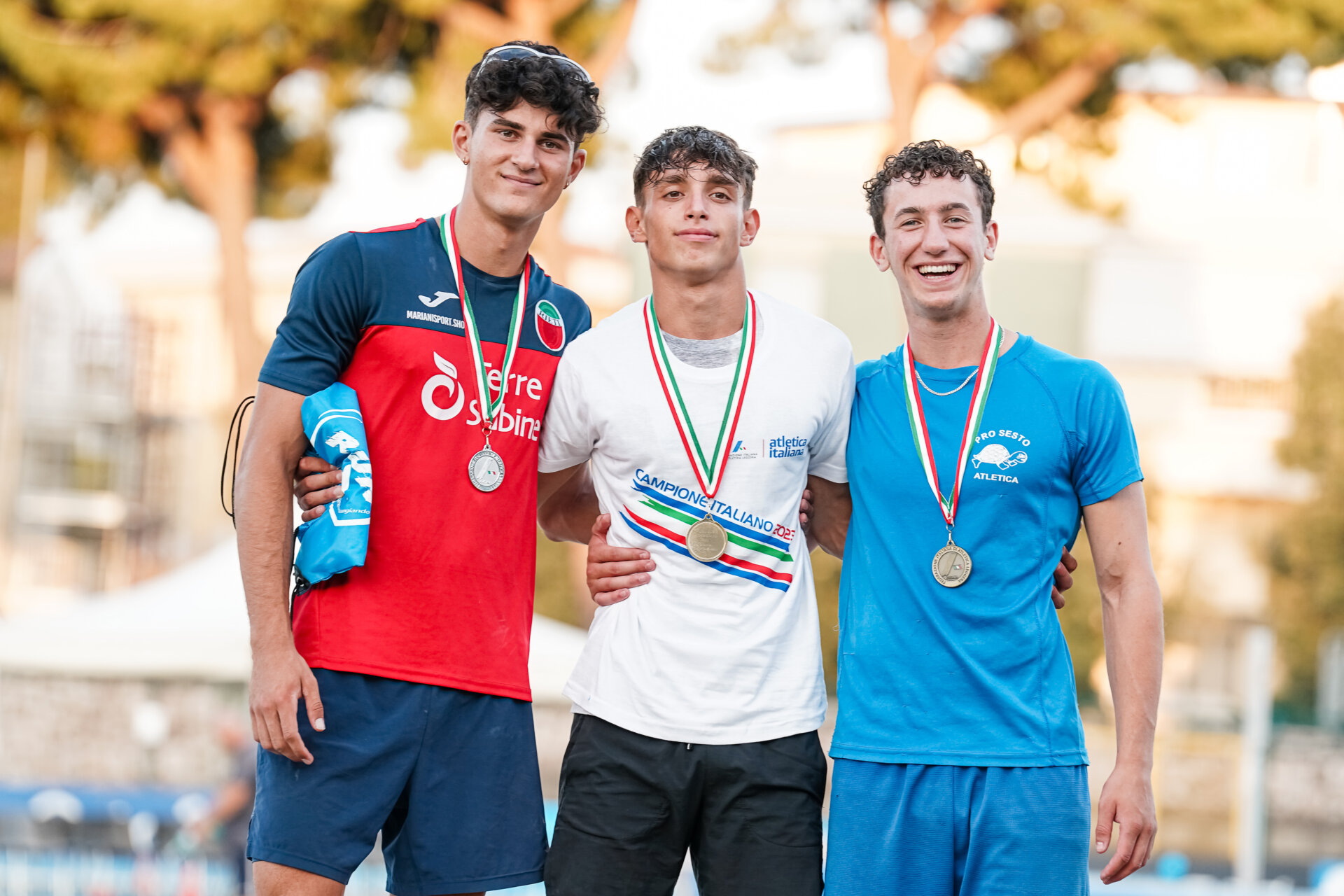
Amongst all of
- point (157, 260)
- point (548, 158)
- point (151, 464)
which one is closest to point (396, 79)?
point (548, 158)

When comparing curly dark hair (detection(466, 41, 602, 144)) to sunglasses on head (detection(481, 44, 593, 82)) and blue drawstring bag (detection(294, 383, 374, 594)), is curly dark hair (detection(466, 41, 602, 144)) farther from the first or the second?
blue drawstring bag (detection(294, 383, 374, 594))

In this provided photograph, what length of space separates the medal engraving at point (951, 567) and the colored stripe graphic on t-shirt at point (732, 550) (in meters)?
0.34

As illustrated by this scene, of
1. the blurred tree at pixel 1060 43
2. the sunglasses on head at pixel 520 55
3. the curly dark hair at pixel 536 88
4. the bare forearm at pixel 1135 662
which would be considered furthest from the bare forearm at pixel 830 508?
the blurred tree at pixel 1060 43

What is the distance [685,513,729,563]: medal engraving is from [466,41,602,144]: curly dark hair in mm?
998

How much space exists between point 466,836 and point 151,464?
102ft

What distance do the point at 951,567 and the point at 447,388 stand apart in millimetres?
1209

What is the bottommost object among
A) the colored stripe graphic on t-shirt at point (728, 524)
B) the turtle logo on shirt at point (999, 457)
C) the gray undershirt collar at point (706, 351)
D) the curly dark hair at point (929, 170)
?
the colored stripe graphic on t-shirt at point (728, 524)

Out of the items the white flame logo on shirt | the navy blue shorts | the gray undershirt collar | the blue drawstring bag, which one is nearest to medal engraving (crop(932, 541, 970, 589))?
the gray undershirt collar

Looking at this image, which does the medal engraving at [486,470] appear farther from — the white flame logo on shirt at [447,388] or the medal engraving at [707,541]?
the medal engraving at [707,541]

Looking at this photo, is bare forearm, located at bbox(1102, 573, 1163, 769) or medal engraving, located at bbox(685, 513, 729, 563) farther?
medal engraving, located at bbox(685, 513, 729, 563)

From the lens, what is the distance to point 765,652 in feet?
10.0

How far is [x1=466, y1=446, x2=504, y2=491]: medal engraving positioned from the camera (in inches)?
124

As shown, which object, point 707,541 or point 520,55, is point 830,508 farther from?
point 520,55

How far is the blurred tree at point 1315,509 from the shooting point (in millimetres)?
21656
